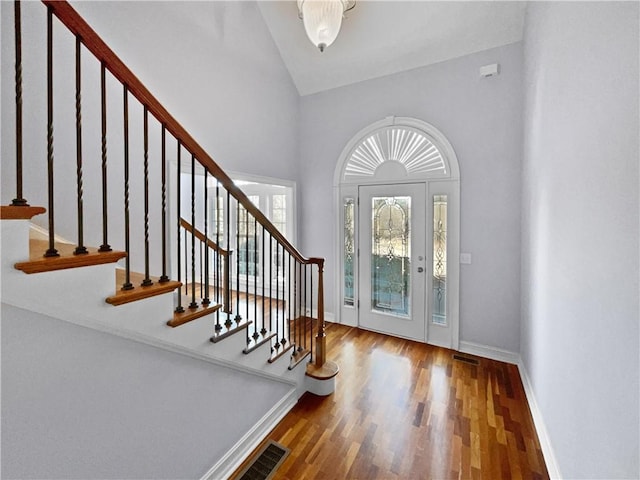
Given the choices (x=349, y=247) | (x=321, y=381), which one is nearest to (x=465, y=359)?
(x=321, y=381)

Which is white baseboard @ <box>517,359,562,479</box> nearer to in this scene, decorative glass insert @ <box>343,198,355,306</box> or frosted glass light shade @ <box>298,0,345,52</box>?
decorative glass insert @ <box>343,198,355,306</box>

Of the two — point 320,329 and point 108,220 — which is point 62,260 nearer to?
point 108,220

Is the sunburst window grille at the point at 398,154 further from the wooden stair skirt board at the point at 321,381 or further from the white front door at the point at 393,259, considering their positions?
the wooden stair skirt board at the point at 321,381

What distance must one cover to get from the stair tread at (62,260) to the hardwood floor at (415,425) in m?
1.66

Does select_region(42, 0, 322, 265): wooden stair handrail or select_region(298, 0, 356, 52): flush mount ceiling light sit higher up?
select_region(298, 0, 356, 52): flush mount ceiling light

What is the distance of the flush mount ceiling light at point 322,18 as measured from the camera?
2.35m

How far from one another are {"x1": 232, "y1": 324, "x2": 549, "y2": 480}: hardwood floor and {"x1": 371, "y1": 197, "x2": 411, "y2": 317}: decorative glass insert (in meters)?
0.82

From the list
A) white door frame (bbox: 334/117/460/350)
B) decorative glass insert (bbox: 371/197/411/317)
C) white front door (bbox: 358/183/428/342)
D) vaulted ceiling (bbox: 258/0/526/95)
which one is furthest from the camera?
decorative glass insert (bbox: 371/197/411/317)

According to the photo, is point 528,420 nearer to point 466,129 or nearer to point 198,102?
point 466,129

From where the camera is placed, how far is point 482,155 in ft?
10.3

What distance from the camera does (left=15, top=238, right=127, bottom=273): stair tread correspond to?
36.6 inches

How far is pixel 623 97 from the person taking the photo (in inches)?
40.6

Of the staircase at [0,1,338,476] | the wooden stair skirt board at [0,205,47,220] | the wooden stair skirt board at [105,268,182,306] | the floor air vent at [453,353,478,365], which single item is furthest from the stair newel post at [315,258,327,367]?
the wooden stair skirt board at [0,205,47,220]

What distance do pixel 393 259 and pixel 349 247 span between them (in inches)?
25.5
